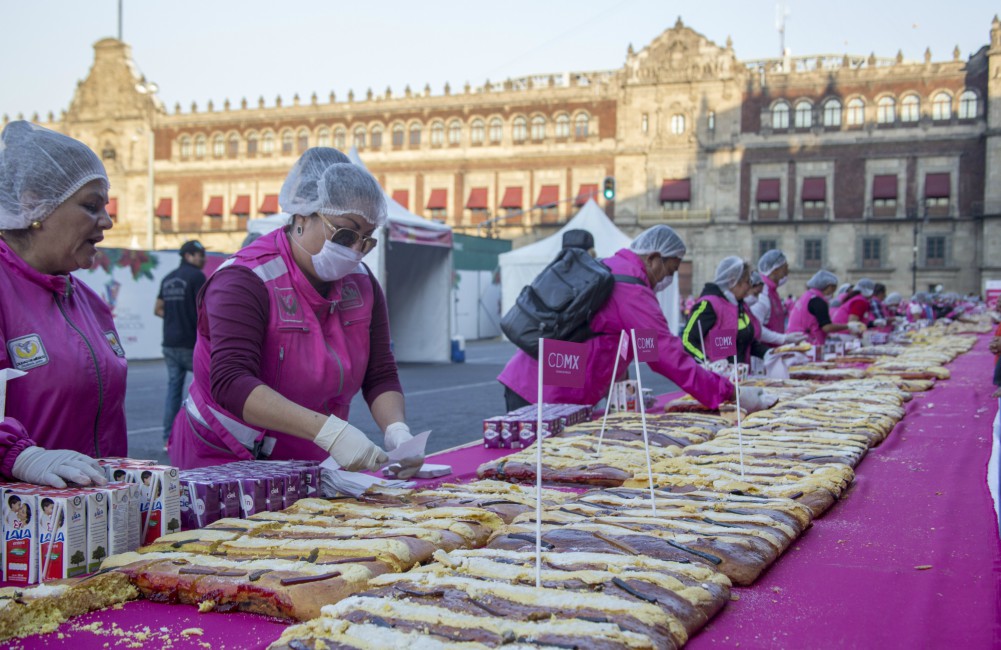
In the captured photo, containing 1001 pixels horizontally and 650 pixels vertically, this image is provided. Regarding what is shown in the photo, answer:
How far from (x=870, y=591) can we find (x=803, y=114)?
52066 mm

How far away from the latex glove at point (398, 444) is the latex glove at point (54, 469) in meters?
1.15

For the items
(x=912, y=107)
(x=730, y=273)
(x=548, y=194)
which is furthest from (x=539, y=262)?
(x=912, y=107)

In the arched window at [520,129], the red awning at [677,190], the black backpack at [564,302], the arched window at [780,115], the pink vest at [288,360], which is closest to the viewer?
the pink vest at [288,360]

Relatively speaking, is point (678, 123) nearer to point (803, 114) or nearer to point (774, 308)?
point (803, 114)

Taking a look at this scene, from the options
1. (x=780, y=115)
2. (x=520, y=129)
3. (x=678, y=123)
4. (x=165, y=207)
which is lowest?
(x=165, y=207)

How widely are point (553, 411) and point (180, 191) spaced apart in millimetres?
59547

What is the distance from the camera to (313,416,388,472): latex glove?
9.53 feet

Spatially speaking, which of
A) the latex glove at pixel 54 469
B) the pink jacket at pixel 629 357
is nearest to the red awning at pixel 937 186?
the pink jacket at pixel 629 357

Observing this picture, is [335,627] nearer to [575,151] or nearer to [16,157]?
[16,157]

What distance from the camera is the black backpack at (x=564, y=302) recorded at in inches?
204

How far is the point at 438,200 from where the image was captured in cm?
5384

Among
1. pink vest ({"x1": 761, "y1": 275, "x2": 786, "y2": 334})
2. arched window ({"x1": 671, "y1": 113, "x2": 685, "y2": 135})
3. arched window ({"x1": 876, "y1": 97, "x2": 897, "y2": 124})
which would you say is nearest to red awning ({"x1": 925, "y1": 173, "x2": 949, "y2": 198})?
arched window ({"x1": 876, "y1": 97, "x2": 897, "y2": 124})

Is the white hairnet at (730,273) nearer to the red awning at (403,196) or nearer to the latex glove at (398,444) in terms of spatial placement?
the latex glove at (398,444)

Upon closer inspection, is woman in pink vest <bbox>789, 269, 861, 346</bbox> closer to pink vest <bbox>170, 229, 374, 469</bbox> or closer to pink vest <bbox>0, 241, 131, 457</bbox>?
pink vest <bbox>170, 229, 374, 469</bbox>
